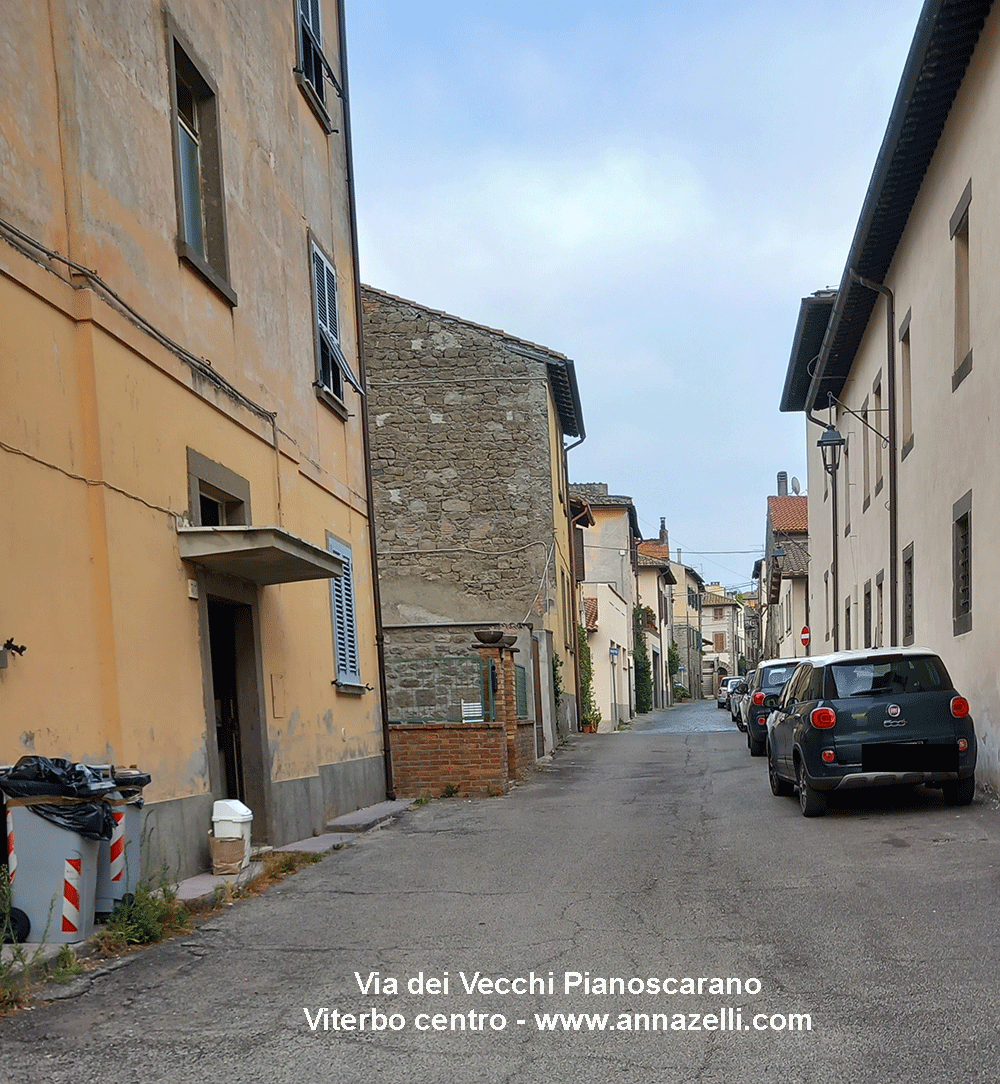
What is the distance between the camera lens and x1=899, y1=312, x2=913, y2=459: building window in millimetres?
17016

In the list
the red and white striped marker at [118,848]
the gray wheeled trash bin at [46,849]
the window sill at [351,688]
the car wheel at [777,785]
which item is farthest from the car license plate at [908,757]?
the gray wheeled trash bin at [46,849]

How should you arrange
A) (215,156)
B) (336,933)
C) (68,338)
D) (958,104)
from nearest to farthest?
(336,933)
(68,338)
(215,156)
(958,104)

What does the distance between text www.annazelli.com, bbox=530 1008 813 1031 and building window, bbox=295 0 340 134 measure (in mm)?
10925

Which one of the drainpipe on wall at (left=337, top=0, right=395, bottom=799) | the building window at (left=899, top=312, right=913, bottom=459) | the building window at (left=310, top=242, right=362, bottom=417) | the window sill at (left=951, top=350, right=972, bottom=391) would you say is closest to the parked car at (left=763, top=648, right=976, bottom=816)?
the window sill at (left=951, top=350, right=972, bottom=391)

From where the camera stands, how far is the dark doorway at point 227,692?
10164 mm

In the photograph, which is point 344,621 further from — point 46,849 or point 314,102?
point 46,849

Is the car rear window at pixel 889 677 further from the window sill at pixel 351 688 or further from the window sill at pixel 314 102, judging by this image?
the window sill at pixel 314 102

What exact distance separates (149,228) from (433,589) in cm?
1701

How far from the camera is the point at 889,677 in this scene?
432 inches

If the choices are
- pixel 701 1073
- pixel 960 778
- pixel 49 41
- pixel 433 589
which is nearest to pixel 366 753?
pixel 960 778

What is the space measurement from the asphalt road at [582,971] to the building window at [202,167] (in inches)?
204

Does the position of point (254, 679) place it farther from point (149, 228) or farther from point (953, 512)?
point (953, 512)

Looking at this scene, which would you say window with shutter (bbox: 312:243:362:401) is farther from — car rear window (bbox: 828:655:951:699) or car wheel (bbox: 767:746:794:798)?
car wheel (bbox: 767:746:794:798)

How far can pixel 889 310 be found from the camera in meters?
18.2
